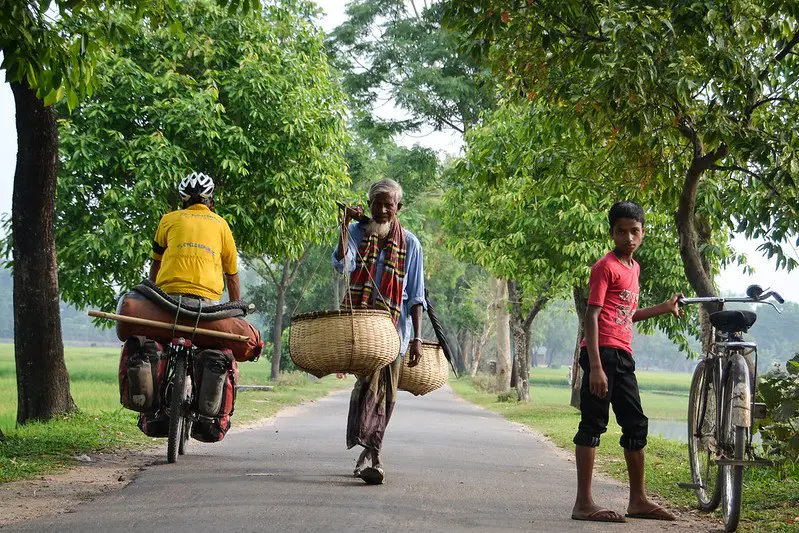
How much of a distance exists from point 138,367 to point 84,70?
2.33m

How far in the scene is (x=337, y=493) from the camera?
7344mm

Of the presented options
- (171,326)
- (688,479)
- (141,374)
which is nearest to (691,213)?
(688,479)

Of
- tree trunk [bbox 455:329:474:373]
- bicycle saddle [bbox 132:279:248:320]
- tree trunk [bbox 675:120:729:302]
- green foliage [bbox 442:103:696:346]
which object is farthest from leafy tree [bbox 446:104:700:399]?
tree trunk [bbox 455:329:474:373]

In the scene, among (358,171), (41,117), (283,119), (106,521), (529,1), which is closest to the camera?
(106,521)

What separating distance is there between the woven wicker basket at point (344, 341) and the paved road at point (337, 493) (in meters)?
0.86

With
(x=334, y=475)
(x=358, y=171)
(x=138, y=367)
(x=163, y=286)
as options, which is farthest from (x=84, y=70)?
(x=358, y=171)

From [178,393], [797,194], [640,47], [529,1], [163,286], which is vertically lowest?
[178,393]

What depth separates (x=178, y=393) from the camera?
839 cm

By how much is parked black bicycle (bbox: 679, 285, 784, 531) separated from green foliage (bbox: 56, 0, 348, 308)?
11.9 metres

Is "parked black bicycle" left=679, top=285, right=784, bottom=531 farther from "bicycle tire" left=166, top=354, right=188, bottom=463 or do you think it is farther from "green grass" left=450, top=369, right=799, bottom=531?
"bicycle tire" left=166, top=354, right=188, bottom=463

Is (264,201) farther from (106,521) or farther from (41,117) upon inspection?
A: (106,521)

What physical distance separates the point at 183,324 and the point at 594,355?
10.7 feet

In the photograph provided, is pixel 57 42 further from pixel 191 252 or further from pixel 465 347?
pixel 465 347

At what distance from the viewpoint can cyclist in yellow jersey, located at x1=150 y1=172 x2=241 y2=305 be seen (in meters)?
8.52
